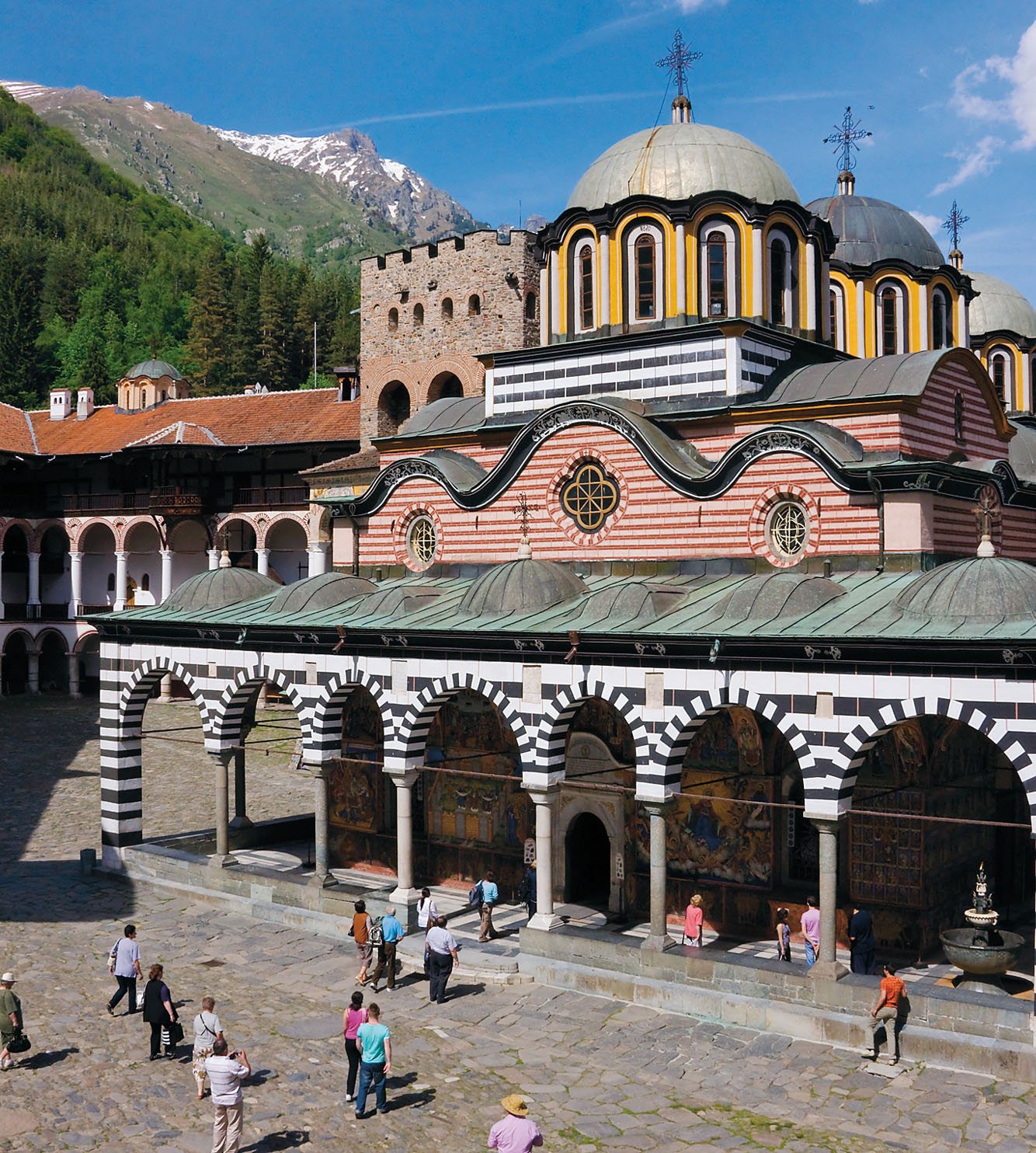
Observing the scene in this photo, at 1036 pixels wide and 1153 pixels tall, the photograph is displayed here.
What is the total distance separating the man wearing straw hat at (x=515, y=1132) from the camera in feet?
28.7

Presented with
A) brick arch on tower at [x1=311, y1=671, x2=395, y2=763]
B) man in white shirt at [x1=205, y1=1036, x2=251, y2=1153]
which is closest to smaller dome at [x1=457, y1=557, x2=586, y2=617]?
brick arch on tower at [x1=311, y1=671, x2=395, y2=763]

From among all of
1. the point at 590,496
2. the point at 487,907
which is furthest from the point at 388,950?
Result: the point at 590,496

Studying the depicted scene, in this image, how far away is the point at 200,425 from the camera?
4462 cm

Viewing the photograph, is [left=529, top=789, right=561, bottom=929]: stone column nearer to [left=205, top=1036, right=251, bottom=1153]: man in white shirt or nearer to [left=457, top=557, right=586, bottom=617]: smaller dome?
[left=457, top=557, right=586, bottom=617]: smaller dome

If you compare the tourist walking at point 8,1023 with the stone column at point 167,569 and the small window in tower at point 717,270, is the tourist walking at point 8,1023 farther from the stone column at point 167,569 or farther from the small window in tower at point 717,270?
the stone column at point 167,569

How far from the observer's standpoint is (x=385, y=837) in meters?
21.5

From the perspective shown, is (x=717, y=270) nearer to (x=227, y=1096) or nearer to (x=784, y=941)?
(x=784, y=941)

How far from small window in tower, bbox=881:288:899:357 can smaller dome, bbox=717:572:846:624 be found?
42.0ft

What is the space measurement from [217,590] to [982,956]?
13491mm

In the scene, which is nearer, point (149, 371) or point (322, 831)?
point (322, 831)

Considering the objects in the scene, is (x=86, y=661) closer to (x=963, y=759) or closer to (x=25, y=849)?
(x=25, y=849)

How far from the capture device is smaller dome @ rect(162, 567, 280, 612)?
2156cm

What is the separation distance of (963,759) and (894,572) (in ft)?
9.35

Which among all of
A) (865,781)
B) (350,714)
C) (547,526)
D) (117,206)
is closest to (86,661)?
(350,714)
